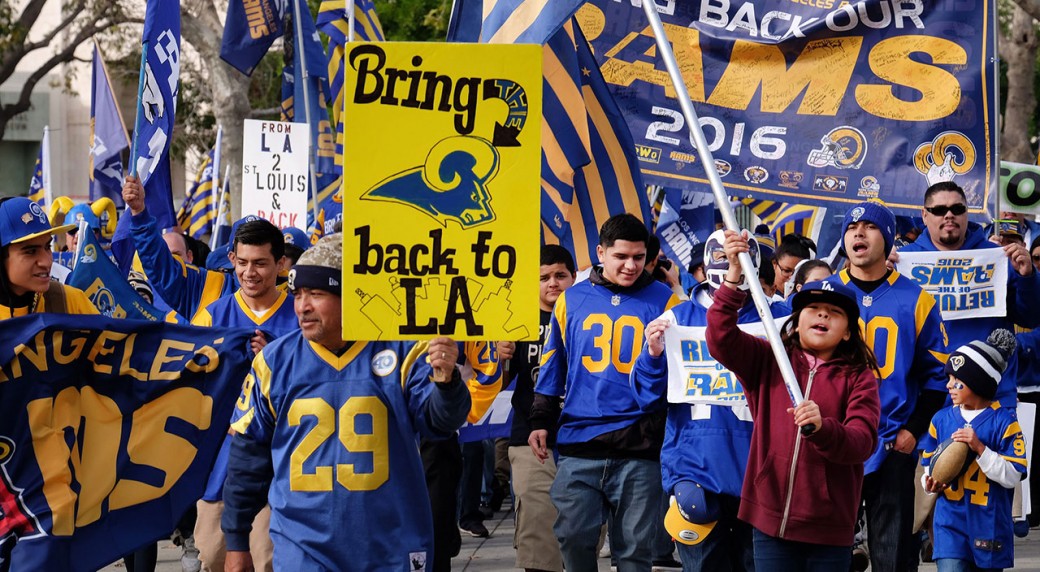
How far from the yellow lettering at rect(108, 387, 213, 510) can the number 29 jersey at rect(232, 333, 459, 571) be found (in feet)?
3.49

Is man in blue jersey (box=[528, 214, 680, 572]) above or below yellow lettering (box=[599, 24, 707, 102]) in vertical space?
below

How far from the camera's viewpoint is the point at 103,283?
25.4 ft

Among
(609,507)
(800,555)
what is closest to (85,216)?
(609,507)

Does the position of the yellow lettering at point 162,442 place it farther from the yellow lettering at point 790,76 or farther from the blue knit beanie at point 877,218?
the yellow lettering at point 790,76

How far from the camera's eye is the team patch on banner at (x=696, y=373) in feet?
23.9

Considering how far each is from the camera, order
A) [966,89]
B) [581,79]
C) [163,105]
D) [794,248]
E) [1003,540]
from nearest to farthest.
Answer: [1003,540]
[966,89]
[581,79]
[163,105]
[794,248]

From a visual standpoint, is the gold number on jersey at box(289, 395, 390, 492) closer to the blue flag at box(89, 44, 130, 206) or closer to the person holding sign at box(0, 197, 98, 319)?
the person holding sign at box(0, 197, 98, 319)

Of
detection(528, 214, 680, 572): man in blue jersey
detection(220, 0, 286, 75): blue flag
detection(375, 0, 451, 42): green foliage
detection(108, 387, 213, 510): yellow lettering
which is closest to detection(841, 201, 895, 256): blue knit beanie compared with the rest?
detection(528, 214, 680, 572): man in blue jersey

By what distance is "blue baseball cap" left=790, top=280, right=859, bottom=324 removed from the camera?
6.20m

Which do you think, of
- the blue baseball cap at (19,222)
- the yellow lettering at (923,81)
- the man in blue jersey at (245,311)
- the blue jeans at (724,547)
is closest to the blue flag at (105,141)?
the man in blue jersey at (245,311)

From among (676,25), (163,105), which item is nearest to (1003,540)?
(676,25)

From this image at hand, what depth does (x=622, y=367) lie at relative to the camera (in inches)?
311

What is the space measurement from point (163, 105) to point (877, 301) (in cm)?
499

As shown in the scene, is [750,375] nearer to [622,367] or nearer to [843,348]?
[843,348]
